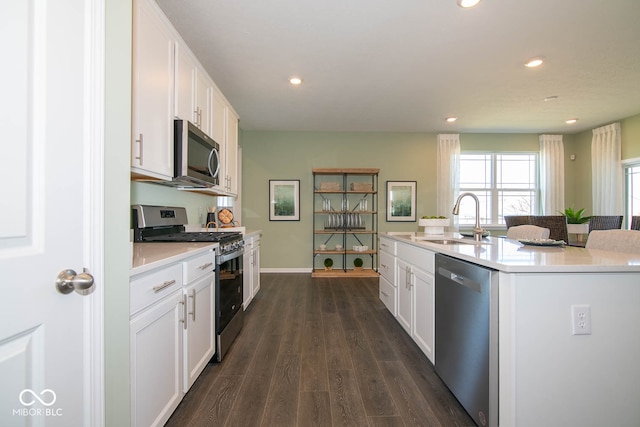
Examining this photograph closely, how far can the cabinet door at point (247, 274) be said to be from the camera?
127 inches

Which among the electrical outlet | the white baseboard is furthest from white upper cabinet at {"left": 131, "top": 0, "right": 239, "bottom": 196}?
the white baseboard

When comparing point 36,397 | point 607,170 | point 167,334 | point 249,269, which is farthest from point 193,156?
point 607,170

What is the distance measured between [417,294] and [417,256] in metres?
0.29

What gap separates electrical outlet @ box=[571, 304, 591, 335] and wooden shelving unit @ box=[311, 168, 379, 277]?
3.91 meters

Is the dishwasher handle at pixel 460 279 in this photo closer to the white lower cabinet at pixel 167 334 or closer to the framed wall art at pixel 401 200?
the white lower cabinet at pixel 167 334

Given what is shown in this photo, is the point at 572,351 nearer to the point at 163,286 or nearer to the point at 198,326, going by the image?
the point at 163,286

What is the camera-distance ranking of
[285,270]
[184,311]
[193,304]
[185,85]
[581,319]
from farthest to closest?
[285,270] → [185,85] → [193,304] → [184,311] → [581,319]

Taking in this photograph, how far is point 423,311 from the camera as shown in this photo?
2160 mm

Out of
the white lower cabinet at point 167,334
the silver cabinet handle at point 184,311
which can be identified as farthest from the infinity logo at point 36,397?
the silver cabinet handle at point 184,311

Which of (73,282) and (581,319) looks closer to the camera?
(73,282)

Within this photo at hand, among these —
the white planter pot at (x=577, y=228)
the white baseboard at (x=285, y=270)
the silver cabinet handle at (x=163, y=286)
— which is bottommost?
the white baseboard at (x=285, y=270)

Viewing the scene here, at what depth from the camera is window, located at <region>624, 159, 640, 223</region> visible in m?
4.75

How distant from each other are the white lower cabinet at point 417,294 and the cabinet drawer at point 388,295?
0.44 feet

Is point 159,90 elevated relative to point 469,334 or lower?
elevated
